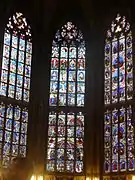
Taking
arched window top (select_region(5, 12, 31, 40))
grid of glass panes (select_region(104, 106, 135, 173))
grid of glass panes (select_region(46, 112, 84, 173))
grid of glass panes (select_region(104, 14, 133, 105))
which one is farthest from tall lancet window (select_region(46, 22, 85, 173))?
arched window top (select_region(5, 12, 31, 40))

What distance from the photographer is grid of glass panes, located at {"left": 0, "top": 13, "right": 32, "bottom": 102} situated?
1814 cm

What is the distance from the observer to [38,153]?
17500 mm

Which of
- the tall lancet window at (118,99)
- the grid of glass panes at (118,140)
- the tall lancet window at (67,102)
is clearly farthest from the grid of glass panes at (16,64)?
the grid of glass panes at (118,140)

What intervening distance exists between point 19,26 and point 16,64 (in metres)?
2.11

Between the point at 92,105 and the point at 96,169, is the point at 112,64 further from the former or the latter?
the point at 96,169

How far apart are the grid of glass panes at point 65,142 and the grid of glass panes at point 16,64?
6.25 ft

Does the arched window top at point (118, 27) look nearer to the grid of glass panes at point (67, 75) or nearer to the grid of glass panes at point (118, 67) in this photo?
the grid of glass panes at point (118, 67)

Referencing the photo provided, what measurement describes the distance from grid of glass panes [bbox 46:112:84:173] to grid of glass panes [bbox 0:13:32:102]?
1906 millimetres

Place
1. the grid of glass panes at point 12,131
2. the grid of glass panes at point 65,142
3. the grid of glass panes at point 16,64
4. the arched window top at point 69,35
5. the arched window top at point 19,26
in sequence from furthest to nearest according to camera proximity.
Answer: the arched window top at point 69,35, the arched window top at point 19,26, the grid of glass panes at point 16,64, the grid of glass panes at point 65,142, the grid of glass panes at point 12,131

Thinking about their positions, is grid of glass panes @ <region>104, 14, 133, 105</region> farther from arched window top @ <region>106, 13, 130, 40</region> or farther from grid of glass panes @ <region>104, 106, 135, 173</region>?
grid of glass panes @ <region>104, 106, 135, 173</region>

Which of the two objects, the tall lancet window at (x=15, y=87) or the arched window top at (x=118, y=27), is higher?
the arched window top at (x=118, y=27)

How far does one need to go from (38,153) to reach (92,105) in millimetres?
3442

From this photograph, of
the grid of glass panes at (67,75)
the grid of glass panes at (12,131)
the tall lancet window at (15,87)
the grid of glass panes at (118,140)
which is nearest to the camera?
the grid of glass panes at (118,140)

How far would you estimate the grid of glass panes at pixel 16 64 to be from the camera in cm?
1814
